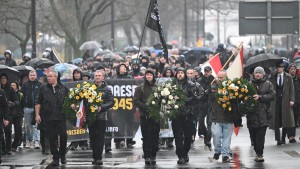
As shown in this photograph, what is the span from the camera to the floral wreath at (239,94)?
1795 centimetres

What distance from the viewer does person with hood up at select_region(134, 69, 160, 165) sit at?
59.6ft

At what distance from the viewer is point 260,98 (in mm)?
18109

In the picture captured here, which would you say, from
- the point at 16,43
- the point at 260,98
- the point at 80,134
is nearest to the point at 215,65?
the point at 80,134

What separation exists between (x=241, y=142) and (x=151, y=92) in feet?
15.9

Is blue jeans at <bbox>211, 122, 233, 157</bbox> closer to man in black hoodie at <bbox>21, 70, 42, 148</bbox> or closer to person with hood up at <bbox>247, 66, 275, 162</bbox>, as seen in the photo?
person with hood up at <bbox>247, 66, 275, 162</bbox>

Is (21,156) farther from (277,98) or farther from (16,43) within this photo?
(16,43)

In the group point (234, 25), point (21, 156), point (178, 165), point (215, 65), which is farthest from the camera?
point (234, 25)

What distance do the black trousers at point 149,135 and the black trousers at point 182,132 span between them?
36cm

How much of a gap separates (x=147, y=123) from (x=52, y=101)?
1.81 metres

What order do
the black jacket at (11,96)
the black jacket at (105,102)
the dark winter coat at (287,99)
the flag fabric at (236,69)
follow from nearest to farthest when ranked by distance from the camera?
the black jacket at (105,102) < the black jacket at (11,96) < the dark winter coat at (287,99) < the flag fabric at (236,69)

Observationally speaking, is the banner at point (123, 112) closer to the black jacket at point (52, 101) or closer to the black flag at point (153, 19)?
the black flag at point (153, 19)

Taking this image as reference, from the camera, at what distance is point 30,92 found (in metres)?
21.5

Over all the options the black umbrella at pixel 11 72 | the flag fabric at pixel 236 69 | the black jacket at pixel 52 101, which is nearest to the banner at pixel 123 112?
the black umbrella at pixel 11 72

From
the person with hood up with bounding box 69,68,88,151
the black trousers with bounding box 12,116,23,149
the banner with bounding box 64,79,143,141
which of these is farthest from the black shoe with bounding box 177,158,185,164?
the black trousers with bounding box 12,116,23,149
